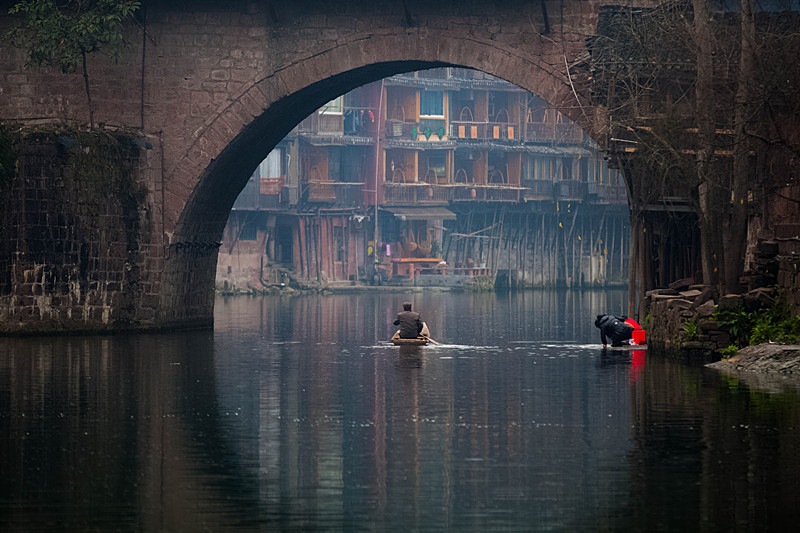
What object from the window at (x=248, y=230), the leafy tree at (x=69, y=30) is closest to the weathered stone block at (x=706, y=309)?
the leafy tree at (x=69, y=30)

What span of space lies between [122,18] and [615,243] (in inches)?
1746

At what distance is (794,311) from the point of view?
67.4 ft

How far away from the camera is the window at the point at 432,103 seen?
6419cm

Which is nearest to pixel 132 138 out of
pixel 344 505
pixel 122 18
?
pixel 122 18

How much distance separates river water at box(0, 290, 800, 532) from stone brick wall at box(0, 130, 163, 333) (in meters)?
2.72

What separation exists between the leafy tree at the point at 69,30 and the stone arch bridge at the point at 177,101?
0.78 m

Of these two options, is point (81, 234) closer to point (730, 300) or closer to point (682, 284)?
point (682, 284)

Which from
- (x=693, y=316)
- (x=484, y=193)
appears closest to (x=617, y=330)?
(x=693, y=316)

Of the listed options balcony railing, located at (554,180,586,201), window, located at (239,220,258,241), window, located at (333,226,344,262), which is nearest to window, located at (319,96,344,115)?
window, located at (333,226,344,262)

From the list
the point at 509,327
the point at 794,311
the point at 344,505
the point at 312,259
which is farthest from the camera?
the point at 312,259

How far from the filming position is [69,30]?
2730cm

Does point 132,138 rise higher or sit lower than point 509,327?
higher

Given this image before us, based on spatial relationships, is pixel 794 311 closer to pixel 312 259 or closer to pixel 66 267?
pixel 66 267

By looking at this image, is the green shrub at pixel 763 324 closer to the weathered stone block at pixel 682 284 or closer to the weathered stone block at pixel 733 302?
the weathered stone block at pixel 733 302
